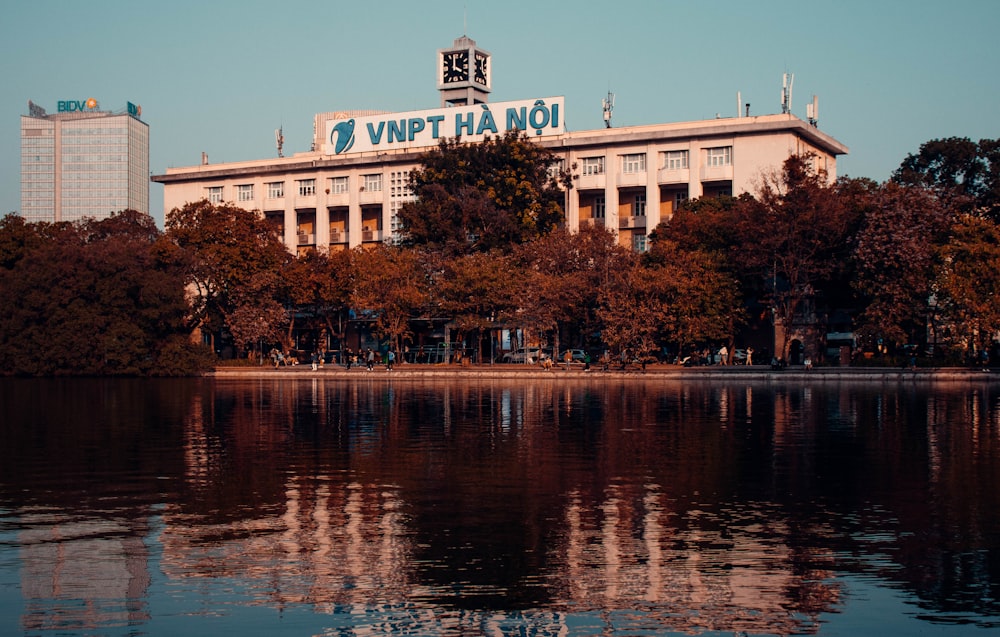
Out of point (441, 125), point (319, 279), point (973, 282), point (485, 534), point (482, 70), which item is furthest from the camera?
point (482, 70)

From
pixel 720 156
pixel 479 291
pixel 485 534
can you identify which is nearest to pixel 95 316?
pixel 479 291

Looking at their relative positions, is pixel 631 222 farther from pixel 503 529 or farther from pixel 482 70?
pixel 503 529

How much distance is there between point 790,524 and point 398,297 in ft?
208

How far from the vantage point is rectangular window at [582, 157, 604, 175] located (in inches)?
3794

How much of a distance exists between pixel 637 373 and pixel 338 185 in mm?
50193

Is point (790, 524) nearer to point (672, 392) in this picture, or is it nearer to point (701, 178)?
point (672, 392)

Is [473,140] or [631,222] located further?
[473,140]

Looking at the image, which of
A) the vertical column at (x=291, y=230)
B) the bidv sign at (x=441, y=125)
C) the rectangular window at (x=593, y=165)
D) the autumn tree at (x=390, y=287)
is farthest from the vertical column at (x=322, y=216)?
the rectangular window at (x=593, y=165)

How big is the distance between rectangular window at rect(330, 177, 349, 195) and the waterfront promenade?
30.8m

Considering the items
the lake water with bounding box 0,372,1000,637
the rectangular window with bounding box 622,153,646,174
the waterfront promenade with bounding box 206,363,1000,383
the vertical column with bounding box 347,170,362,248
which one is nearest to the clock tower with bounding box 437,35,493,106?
the vertical column with bounding box 347,170,362,248

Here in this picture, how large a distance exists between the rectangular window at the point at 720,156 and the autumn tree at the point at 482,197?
43.2 ft

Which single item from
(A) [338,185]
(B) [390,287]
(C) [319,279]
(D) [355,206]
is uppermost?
(A) [338,185]

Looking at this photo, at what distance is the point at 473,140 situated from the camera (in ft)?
319

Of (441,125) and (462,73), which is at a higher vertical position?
(462,73)
